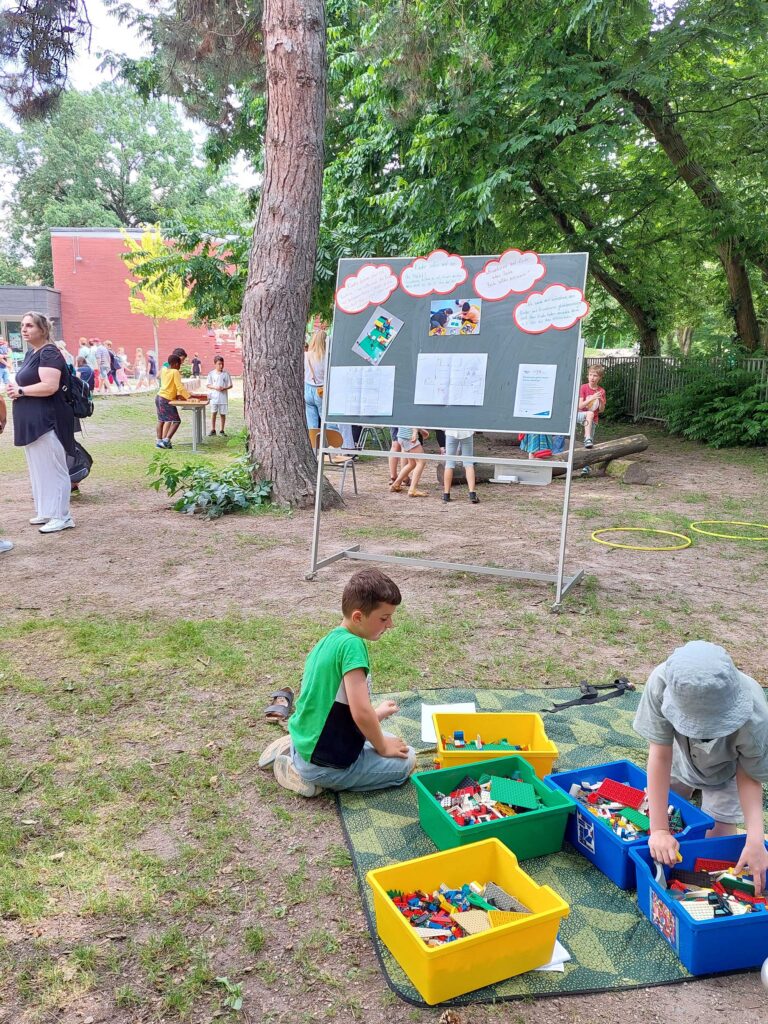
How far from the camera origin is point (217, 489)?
786 cm

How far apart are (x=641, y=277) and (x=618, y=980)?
1784 cm

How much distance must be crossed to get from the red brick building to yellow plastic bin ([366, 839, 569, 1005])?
119 ft

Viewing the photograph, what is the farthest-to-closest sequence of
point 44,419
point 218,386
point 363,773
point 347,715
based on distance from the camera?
1. point 218,386
2. point 44,419
3. point 363,773
4. point 347,715

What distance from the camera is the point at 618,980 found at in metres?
1.98

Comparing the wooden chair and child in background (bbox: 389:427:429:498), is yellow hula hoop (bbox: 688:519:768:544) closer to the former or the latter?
child in background (bbox: 389:427:429:498)

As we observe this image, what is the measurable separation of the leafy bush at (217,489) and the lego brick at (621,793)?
5662 millimetres

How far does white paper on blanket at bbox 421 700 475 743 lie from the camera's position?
10.5 feet

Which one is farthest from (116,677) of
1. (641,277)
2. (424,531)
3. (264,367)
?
(641,277)

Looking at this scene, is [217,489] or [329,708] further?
[217,489]

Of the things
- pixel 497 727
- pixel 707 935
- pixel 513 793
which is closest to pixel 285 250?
pixel 497 727

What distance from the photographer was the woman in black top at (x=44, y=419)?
6.49 m

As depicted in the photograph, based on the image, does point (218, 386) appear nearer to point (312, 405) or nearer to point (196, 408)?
point (196, 408)

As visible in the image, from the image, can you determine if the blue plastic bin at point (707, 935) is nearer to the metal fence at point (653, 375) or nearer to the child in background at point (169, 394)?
the child in background at point (169, 394)

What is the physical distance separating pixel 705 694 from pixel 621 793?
779mm
